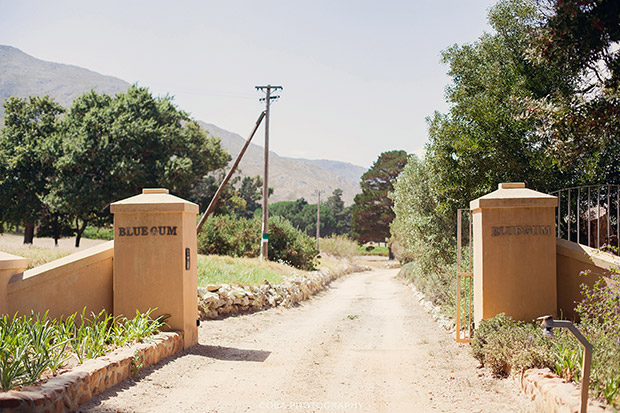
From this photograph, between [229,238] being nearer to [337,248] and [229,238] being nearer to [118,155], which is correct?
[118,155]

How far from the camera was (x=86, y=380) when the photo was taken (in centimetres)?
538

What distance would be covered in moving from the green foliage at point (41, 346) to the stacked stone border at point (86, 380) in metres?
0.16

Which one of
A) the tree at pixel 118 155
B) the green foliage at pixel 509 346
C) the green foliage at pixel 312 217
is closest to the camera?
the green foliage at pixel 509 346

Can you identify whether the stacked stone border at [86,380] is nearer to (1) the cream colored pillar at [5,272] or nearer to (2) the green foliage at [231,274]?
(1) the cream colored pillar at [5,272]

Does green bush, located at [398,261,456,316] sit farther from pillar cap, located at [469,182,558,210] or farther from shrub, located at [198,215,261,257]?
shrub, located at [198,215,261,257]

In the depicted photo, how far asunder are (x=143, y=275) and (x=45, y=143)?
91.7ft

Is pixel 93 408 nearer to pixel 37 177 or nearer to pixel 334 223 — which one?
pixel 37 177

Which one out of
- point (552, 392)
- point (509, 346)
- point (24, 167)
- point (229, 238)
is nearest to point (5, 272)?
point (509, 346)

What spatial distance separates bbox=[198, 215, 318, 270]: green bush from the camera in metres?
26.1

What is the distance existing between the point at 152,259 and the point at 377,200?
53713mm

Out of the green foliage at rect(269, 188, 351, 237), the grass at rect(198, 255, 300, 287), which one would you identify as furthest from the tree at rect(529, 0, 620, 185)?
the green foliage at rect(269, 188, 351, 237)

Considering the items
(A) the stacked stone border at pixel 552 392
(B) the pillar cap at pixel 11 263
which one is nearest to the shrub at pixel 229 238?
(B) the pillar cap at pixel 11 263

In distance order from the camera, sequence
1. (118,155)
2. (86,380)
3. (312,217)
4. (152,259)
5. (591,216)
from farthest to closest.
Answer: (312,217)
(118,155)
(591,216)
(152,259)
(86,380)

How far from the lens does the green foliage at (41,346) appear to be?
4.90 m
